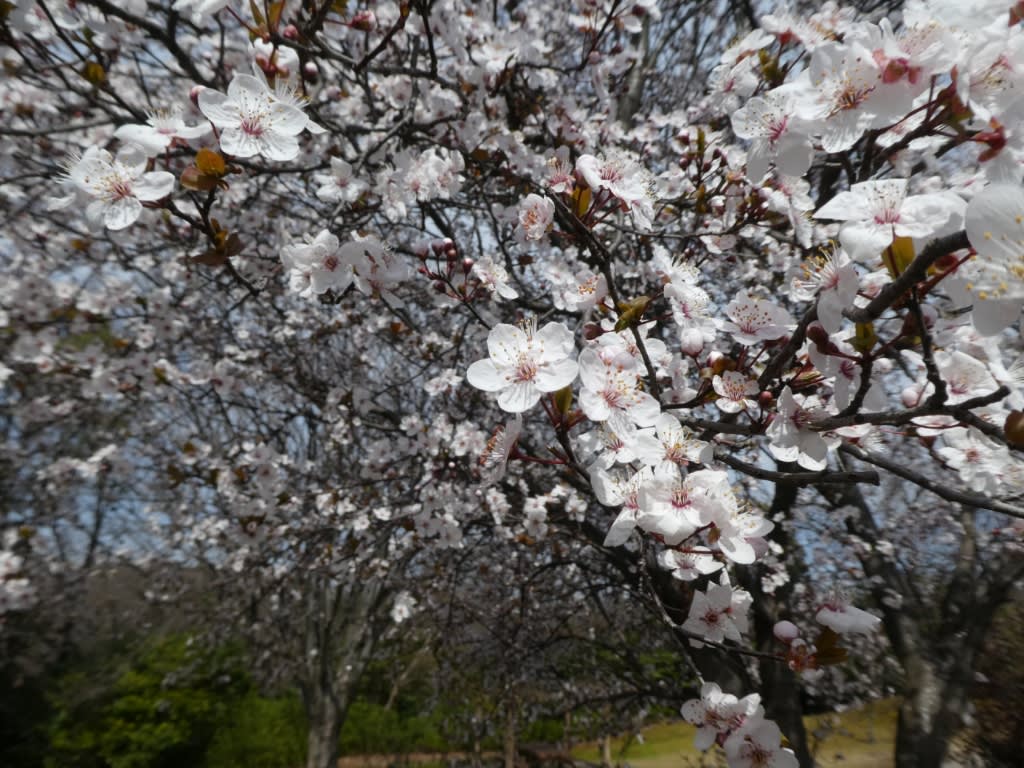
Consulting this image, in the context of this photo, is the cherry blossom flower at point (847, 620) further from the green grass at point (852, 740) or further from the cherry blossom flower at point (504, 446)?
the green grass at point (852, 740)

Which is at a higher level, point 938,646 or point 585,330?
point 585,330

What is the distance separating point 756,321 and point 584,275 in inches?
30.6

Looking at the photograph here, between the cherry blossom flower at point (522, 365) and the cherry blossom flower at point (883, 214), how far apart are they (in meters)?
0.50

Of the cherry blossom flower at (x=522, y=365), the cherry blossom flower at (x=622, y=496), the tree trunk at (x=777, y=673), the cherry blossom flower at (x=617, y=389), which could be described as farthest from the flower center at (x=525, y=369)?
the tree trunk at (x=777, y=673)

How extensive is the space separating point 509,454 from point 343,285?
78cm

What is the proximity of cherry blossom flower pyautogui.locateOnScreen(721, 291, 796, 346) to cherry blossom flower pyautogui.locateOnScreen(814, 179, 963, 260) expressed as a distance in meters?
0.31

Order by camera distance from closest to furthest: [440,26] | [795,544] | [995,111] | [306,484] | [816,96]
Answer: [995,111], [816,96], [440,26], [795,544], [306,484]

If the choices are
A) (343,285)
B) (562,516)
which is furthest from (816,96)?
(562,516)

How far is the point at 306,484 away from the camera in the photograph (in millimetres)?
4723

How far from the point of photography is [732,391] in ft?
3.66

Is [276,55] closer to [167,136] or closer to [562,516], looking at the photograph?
[167,136]

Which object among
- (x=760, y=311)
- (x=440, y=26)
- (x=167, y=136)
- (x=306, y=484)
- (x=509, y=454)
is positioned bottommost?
(x=509, y=454)

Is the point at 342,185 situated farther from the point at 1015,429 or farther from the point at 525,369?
the point at 1015,429

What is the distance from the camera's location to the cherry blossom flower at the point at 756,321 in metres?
1.12
